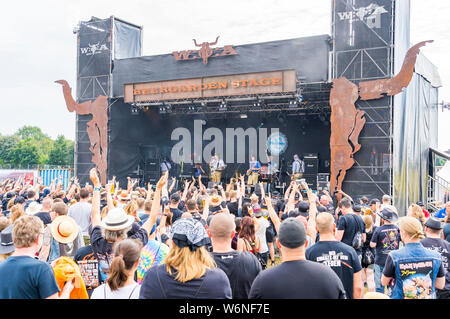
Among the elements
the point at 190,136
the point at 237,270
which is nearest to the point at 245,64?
the point at 190,136

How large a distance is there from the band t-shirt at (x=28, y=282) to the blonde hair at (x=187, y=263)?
0.75m

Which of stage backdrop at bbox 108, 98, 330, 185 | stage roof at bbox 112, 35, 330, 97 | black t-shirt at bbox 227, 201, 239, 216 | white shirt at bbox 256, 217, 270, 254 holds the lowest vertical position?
white shirt at bbox 256, 217, 270, 254

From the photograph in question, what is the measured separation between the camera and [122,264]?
2.24 m

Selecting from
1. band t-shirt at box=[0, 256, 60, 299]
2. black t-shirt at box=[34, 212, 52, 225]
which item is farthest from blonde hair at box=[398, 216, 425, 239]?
black t-shirt at box=[34, 212, 52, 225]

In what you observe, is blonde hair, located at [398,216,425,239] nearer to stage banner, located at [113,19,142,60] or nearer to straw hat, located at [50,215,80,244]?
straw hat, located at [50,215,80,244]

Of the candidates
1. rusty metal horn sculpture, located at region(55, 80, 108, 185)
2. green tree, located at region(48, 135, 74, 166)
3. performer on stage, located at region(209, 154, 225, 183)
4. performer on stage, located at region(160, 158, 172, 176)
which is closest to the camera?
rusty metal horn sculpture, located at region(55, 80, 108, 185)

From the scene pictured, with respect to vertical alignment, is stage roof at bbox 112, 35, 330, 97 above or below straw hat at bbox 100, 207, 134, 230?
above

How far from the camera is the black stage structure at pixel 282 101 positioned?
11781 millimetres

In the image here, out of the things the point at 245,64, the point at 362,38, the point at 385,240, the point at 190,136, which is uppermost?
the point at 362,38

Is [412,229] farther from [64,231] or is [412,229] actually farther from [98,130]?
[98,130]

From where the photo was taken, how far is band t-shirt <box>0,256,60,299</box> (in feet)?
7.43

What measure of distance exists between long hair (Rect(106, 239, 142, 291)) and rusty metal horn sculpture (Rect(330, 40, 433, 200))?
1074 centimetres

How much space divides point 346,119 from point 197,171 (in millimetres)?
8605
